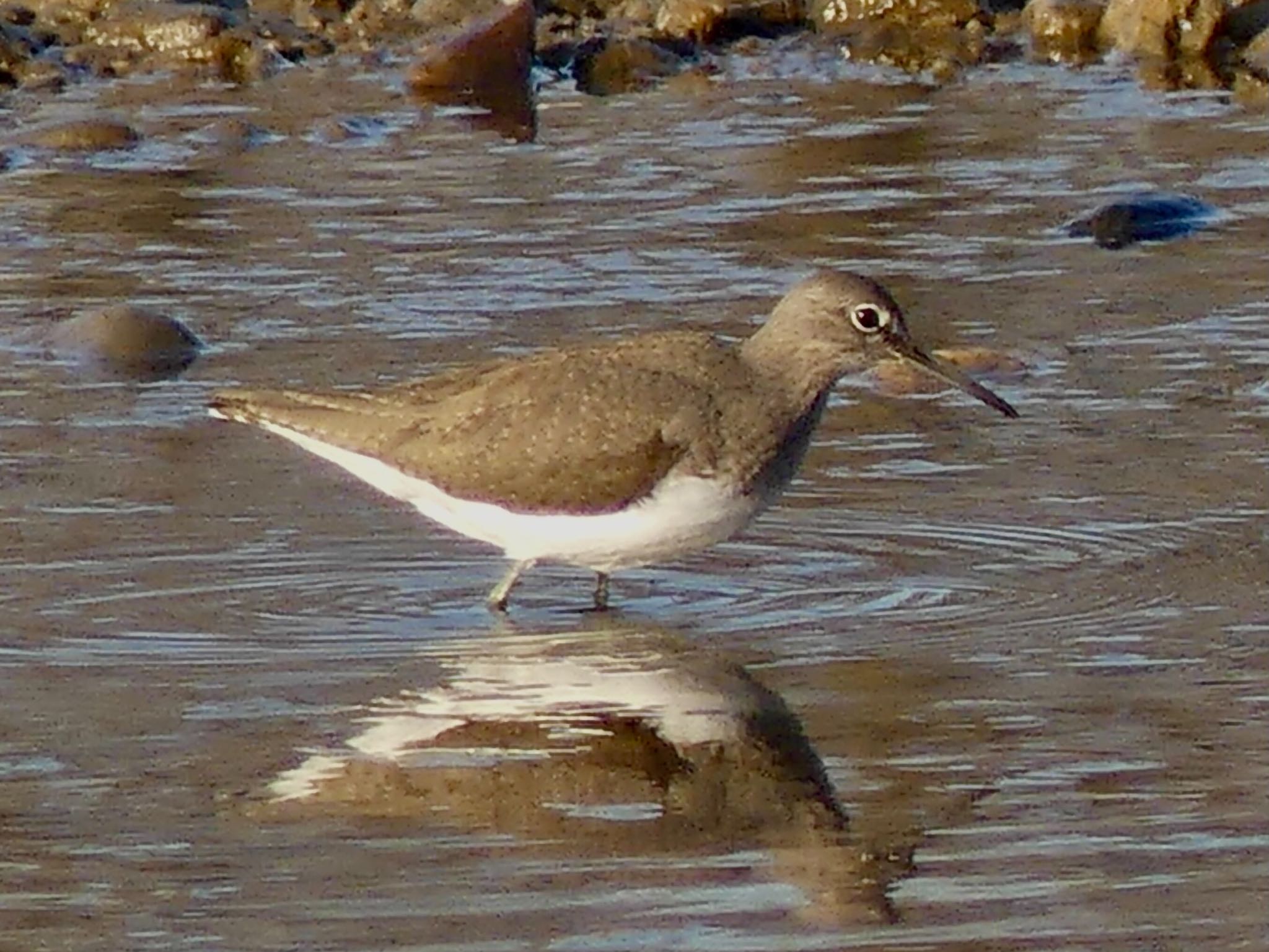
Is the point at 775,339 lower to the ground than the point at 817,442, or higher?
higher

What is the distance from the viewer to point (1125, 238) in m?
12.5

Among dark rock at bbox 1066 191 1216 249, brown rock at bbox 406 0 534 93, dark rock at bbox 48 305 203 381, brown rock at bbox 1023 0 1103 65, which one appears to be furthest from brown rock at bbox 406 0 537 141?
dark rock at bbox 48 305 203 381

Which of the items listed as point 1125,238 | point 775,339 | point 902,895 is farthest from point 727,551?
point 1125,238

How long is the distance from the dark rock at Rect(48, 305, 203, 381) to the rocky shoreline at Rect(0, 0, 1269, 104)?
3918mm

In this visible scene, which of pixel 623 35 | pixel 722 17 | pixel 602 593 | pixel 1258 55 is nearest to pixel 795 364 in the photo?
pixel 602 593

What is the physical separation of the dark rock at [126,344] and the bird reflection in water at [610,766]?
3.02 meters

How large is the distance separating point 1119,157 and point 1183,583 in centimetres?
525

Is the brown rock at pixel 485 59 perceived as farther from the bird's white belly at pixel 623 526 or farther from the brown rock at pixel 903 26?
the bird's white belly at pixel 623 526

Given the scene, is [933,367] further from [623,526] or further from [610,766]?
[610,766]

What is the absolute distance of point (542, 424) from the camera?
29.6ft

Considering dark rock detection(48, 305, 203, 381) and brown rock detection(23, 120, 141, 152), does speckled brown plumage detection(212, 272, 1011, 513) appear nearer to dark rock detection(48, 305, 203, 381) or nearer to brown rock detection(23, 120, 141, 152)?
dark rock detection(48, 305, 203, 381)

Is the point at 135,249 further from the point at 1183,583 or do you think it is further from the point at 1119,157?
the point at 1183,583

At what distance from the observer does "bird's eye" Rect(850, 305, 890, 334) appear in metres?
9.22

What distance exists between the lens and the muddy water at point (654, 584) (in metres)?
6.71
